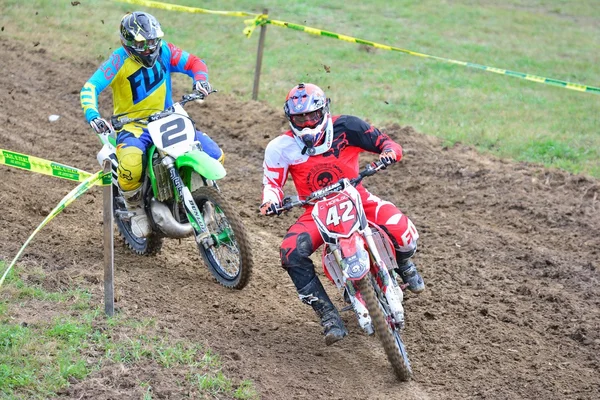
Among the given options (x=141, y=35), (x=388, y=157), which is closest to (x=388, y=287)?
(x=388, y=157)

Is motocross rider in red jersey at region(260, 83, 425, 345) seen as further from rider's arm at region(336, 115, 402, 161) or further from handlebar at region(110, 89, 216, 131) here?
handlebar at region(110, 89, 216, 131)

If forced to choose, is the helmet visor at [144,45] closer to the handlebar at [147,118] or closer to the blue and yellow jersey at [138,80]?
the blue and yellow jersey at [138,80]

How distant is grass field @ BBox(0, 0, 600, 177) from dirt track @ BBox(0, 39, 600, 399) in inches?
78.3

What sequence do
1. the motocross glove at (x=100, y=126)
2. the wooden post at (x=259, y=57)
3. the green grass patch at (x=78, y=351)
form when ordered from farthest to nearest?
1. the wooden post at (x=259, y=57)
2. the motocross glove at (x=100, y=126)
3. the green grass patch at (x=78, y=351)

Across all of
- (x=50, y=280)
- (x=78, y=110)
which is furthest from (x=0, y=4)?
(x=50, y=280)

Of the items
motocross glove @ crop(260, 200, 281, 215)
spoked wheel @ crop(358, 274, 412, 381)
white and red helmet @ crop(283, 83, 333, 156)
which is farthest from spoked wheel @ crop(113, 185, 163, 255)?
spoked wheel @ crop(358, 274, 412, 381)

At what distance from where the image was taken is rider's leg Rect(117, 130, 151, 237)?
689 cm

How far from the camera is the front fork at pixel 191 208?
6.62 meters

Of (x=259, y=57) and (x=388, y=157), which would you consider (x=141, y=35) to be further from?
(x=259, y=57)

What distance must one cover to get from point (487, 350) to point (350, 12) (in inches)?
617

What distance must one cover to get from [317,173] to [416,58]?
11530 mm

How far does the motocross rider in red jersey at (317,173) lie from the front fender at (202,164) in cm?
42

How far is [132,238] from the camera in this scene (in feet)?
25.1

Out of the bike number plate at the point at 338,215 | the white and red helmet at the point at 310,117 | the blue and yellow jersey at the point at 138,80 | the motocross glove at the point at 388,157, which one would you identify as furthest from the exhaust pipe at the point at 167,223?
the motocross glove at the point at 388,157
